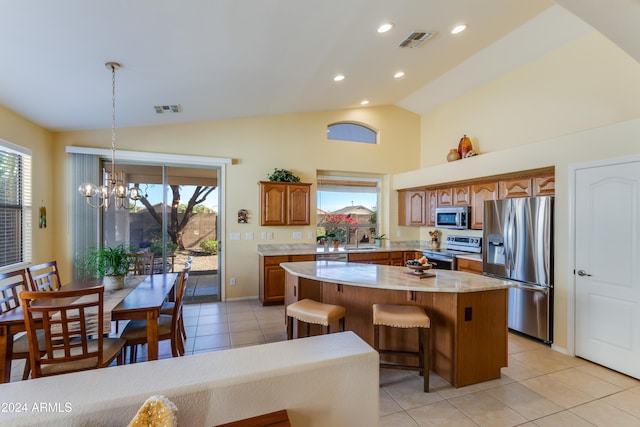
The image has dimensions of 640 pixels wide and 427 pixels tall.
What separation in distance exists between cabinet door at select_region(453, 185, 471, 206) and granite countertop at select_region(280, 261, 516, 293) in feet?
7.43

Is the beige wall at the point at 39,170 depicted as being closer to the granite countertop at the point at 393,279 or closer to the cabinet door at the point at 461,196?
the granite countertop at the point at 393,279

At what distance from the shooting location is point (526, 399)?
2412 mm

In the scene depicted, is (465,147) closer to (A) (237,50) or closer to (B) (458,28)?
(B) (458,28)

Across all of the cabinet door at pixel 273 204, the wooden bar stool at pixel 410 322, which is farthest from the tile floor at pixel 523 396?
the cabinet door at pixel 273 204

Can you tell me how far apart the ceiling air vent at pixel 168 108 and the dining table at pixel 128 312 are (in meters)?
2.35

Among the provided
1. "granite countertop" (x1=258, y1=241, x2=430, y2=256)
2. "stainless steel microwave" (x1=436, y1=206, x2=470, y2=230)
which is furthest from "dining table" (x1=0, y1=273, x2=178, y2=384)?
"stainless steel microwave" (x1=436, y1=206, x2=470, y2=230)

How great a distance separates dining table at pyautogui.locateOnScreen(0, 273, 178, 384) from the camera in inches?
82.1

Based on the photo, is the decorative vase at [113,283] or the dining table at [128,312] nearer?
the dining table at [128,312]

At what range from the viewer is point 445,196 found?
5.43 meters

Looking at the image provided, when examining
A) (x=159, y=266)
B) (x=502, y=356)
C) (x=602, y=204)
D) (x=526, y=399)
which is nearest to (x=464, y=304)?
(x=502, y=356)

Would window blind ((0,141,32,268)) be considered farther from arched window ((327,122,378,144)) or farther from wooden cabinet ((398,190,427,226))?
wooden cabinet ((398,190,427,226))

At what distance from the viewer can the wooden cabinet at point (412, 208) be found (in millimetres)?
5910

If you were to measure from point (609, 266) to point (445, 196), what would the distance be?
8.88 ft

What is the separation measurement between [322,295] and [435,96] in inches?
177
